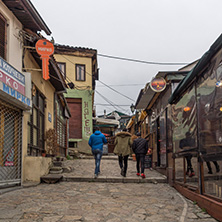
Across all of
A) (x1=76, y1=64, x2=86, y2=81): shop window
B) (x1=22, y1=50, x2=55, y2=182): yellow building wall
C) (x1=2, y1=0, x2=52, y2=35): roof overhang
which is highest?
(x1=76, y1=64, x2=86, y2=81): shop window

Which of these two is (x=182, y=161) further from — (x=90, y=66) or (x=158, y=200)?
(x=90, y=66)

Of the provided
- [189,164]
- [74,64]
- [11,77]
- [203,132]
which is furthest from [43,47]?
[74,64]

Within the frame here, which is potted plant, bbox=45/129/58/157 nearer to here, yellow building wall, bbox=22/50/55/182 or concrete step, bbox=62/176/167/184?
yellow building wall, bbox=22/50/55/182

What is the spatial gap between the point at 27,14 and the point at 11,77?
217 centimetres

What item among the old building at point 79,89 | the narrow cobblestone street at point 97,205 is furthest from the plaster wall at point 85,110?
the narrow cobblestone street at point 97,205

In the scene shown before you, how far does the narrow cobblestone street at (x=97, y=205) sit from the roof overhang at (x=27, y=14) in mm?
5051

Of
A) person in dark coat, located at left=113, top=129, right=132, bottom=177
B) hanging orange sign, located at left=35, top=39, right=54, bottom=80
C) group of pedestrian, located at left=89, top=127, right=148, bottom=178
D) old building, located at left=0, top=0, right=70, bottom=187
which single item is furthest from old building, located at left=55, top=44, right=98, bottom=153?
hanging orange sign, located at left=35, top=39, right=54, bottom=80

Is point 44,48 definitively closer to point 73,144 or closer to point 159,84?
point 159,84

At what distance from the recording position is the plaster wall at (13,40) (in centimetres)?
784

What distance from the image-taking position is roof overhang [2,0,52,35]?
7.80 metres

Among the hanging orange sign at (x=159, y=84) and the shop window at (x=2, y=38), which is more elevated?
the shop window at (x=2, y=38)

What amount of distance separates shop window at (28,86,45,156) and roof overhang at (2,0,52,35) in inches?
92.7

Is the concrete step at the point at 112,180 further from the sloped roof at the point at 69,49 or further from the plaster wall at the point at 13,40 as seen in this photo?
the sloped roof at the point at 69,49

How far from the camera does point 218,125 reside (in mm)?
4629
